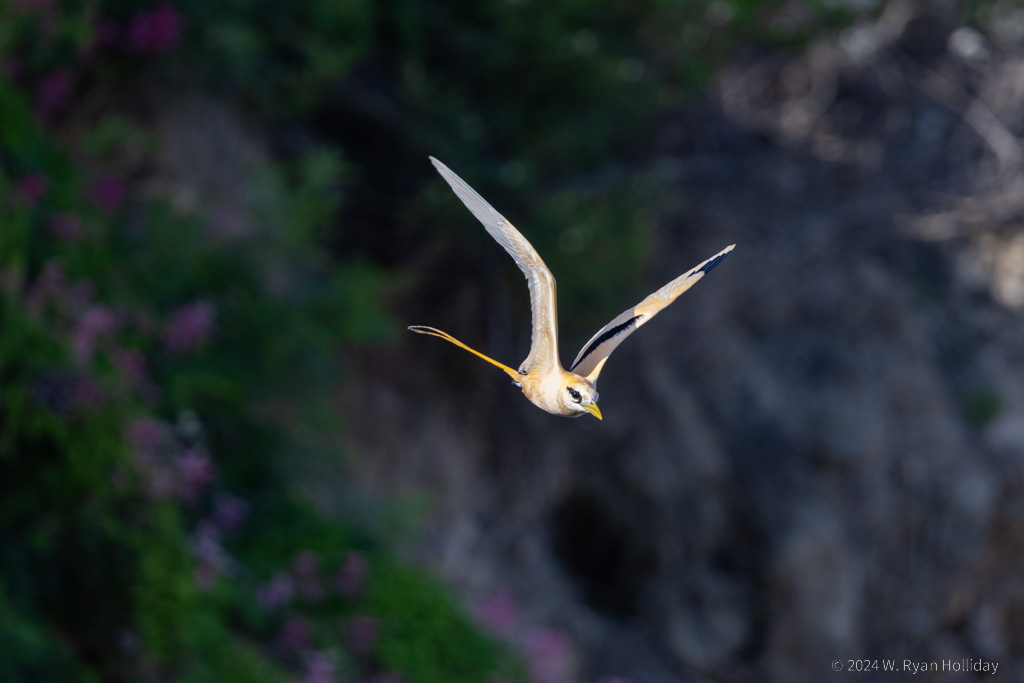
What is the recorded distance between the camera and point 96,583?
4.17 m

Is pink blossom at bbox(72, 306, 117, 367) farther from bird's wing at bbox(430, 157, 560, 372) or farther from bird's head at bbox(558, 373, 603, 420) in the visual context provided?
bird's head at bbox(558, 373, 603, 420)

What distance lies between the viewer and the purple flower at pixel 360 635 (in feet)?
14.5

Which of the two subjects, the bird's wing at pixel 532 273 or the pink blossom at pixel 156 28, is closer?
the bird's wing at pixel 532 273

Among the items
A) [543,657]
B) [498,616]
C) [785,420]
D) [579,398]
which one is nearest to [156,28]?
[498,616]

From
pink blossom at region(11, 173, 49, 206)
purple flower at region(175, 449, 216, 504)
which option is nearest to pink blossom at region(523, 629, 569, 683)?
purple flower at region(175, 449, 216, 504)

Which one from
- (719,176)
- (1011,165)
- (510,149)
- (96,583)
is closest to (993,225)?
(1011,165)

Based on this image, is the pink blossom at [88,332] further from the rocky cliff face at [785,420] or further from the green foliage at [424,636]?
the rocky cliff face at [785,420]

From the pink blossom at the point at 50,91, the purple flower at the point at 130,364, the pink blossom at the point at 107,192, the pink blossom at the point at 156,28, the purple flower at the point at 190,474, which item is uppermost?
the pink blossom at the point at 156,28

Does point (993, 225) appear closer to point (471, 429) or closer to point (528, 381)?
point (471, 429)

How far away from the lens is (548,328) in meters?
1.05

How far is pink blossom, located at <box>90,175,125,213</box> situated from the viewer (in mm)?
4762

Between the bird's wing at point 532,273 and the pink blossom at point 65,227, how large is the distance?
3485 millimetres

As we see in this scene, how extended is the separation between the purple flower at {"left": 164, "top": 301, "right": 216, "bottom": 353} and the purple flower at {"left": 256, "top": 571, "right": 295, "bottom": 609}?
1.03m

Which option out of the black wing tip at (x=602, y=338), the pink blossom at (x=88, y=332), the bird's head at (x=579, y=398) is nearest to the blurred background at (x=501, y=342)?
the pink blossom at (x=88, y=332)
